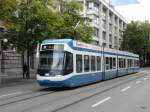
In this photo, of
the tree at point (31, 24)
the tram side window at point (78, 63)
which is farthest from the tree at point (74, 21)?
the tram side window at point (78, 63)

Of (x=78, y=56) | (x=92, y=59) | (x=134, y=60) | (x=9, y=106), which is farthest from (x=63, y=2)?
(x=9, y=106)

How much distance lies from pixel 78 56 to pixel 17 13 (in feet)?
39.0

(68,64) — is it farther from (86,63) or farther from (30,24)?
(30,24)

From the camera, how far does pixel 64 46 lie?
896 inches

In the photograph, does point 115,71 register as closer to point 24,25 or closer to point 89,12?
point 24,25

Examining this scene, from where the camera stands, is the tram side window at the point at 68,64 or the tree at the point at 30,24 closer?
the tram side window at the point at 68,64

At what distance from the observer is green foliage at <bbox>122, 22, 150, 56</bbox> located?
11106cm

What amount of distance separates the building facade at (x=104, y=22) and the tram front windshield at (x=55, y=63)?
53369 millimetres

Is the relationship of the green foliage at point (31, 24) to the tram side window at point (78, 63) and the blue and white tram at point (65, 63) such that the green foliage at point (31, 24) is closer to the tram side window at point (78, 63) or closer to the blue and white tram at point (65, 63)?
the blue and white tram at point (65, 63)

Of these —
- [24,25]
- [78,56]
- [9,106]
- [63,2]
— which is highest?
[63,2]

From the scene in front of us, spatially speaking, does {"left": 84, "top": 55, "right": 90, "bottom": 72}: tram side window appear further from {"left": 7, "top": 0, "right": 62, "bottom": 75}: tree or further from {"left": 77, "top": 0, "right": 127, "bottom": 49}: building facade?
{"left": 77, "top": 0, "right": 127, "bottom": 49}: building facade

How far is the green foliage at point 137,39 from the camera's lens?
111062 millimetres

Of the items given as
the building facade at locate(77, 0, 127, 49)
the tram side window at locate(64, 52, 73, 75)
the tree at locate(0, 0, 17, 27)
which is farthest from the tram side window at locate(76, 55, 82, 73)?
the building facade at locate(77, 0, 127, 49)

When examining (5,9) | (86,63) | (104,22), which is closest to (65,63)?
(86,63)
